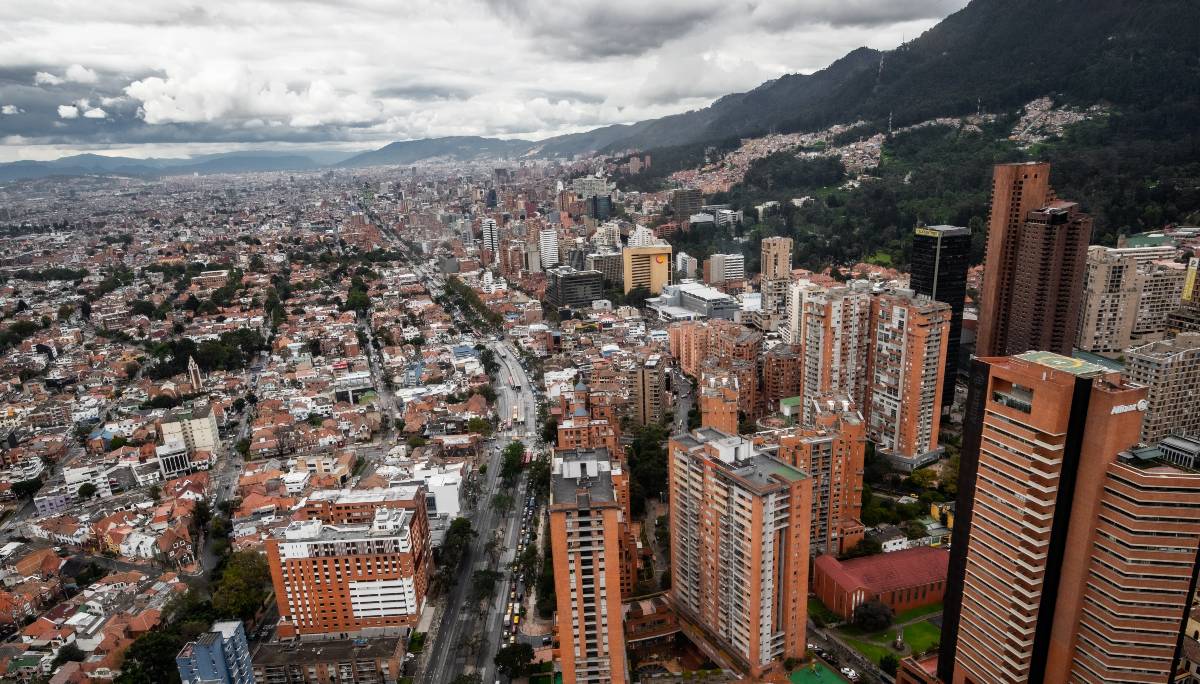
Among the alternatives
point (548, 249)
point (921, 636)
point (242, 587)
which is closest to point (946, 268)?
point (921, 636)

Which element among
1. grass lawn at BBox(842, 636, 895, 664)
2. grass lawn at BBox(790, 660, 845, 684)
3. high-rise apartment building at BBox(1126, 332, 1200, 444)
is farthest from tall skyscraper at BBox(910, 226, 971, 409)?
grass lawn at BBox(790, 660, 845, 684)

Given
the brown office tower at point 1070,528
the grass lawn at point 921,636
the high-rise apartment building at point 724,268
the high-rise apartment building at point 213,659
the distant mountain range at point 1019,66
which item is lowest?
the grass lawn at point 921,636

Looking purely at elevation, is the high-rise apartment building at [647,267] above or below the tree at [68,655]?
above

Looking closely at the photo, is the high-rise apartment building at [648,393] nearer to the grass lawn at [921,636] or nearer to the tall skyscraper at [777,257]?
the grass lawn at [921,636]

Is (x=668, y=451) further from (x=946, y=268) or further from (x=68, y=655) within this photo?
(x=68, y=655)

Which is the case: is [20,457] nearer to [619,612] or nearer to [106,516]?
[106,516]

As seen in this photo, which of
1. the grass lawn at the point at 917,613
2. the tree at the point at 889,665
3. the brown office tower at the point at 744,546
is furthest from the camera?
the grass lawn at the point at 917,613

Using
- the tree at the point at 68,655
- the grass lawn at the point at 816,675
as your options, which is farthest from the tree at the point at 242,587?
the grass lawn at the point at 816,675
